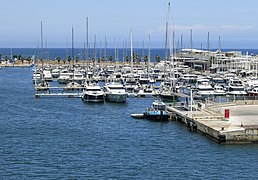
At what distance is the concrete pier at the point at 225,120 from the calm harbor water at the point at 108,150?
0.77m

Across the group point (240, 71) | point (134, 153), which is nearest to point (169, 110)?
point (134, 153)

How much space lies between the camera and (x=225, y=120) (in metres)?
43.6

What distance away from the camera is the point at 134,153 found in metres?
36.1

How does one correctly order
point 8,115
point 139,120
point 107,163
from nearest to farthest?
point 107,163
point 139,120
point 8,115

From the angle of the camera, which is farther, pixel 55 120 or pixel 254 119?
pixel 55 120

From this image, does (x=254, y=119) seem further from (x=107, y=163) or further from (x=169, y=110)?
(x=107, y=163)

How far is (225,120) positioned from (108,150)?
36.1ft

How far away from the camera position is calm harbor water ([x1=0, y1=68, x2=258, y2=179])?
103 ft

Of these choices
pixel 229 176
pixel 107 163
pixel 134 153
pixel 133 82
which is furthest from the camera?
pixel 133 82

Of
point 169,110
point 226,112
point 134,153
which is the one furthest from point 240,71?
point 134,153

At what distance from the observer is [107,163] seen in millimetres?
33500

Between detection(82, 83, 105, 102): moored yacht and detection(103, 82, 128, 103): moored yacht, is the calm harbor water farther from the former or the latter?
detection(103, 82, 128, 103): moored yacht

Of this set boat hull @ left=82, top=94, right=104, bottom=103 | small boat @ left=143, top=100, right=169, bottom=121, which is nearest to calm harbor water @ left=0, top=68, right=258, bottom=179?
small boat @ left=143, top=100, right=169, bottom=121

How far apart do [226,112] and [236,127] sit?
419 centimetres
